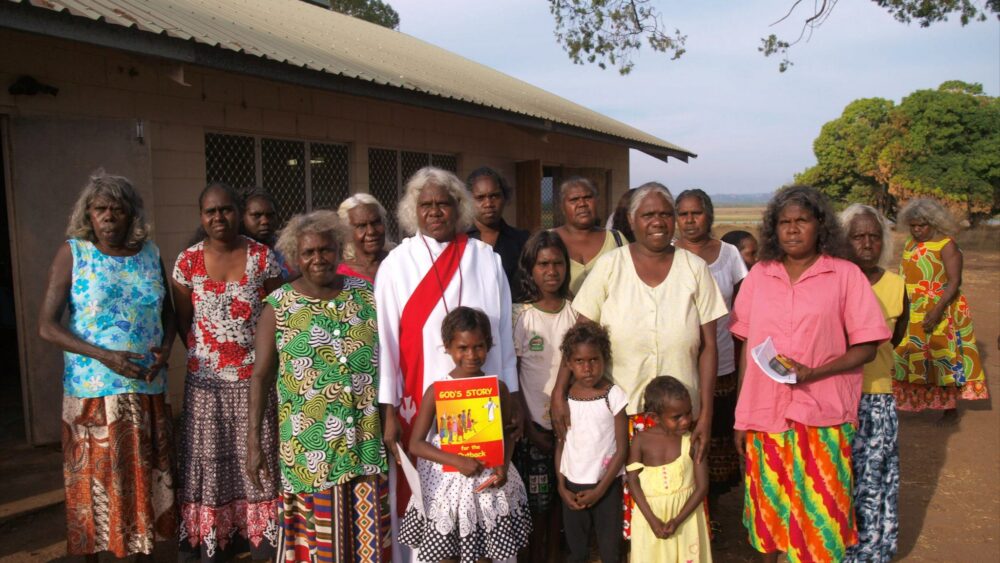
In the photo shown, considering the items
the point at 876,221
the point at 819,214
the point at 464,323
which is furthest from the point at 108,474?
the point at 876,221

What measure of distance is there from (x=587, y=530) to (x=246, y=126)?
453cm

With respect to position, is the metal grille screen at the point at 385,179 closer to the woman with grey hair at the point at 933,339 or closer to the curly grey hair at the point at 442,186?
the curly grey hair at the point at 442,186

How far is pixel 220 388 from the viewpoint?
3139 millimetres

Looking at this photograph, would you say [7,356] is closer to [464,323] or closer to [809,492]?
[464,323]

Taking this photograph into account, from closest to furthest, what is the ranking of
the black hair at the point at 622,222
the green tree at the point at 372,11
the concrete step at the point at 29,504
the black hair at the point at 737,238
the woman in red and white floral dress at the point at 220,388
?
the woman in red and white floral dress at the point at 220,388, the concrete step at the point at 29,504, the black hair at the point at 622,222, the black hair at the point at 737,238, the green tree at the point at 372,11

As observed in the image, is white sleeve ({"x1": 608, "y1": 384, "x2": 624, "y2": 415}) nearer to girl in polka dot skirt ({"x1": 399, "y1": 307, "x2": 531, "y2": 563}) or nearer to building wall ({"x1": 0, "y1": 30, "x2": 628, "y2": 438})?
girl in polka dot skirt ({"x1": 399, "y1": 307, "x2": 531, "y2": 563})

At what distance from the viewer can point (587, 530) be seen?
10.2 feet

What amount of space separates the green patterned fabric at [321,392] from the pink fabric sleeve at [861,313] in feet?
6.38

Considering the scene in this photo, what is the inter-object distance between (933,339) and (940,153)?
2106cm

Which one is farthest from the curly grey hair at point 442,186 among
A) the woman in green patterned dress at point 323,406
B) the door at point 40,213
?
the door at point 40,213

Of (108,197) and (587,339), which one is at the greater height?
(108,197)

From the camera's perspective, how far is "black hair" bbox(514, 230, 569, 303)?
325 cm

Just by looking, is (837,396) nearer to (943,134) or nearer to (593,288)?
(593,288)

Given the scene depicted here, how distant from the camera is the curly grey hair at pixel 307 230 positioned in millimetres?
2805
